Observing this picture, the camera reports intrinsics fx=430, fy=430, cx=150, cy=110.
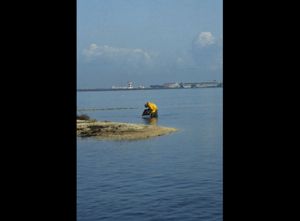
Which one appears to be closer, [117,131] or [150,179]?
[150,179]

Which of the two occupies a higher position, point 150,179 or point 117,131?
point 117,131

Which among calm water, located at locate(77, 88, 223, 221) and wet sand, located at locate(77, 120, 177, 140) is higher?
wet sand, located at locate(77, 120, 177, 140)

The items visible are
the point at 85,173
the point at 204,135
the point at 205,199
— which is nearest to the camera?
the point at 205,199

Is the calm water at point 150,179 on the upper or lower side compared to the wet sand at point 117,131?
lower

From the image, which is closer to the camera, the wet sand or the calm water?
the calm water

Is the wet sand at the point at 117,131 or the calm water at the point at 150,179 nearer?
the calm water at the point at 150,179
